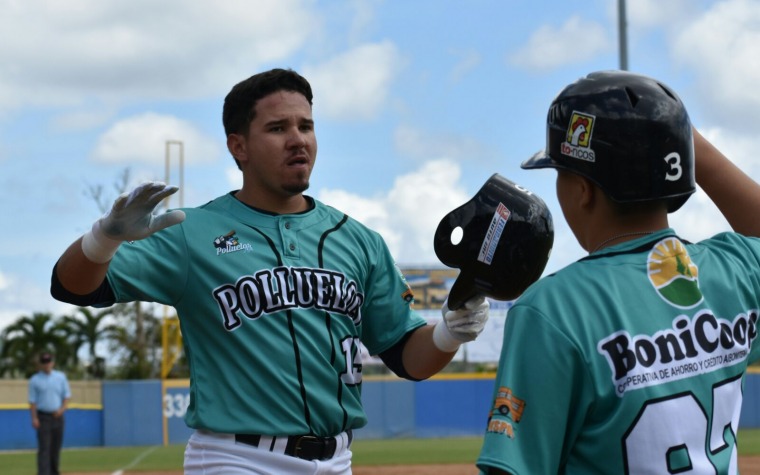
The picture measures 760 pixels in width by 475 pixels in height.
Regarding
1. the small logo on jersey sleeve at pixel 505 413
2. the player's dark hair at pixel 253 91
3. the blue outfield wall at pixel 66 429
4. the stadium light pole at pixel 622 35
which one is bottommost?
the blue outfield wall at pixel 66 429

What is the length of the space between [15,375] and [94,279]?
161 ft

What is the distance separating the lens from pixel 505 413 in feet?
7.64

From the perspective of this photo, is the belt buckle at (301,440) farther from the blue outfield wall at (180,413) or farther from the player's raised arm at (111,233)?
the blue outfield wall at (180,413)

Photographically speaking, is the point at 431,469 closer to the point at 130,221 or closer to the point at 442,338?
the point at 442,338

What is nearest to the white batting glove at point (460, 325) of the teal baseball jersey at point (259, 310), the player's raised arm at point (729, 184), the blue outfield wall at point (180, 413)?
the teal baseball jersey at point (259, 310)

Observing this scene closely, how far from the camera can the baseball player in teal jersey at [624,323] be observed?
2.29 metres

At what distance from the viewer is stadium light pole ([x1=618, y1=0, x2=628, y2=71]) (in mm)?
13367

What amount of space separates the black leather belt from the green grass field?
576 inches

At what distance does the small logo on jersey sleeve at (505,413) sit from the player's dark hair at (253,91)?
258 centimetres

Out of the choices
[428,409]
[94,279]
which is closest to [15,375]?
[428,409]

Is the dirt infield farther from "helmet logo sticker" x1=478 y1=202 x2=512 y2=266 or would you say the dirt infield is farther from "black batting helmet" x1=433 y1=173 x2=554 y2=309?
"helmet logo sticker" x1=478 y1=202 x2=512 y2=266

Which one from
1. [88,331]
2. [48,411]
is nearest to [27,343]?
[88,331]

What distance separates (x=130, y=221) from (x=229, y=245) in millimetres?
550

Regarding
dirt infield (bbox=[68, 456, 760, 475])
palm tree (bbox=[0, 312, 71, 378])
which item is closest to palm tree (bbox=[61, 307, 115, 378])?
palm tree (bbox=[0, 312, 71, 378])
